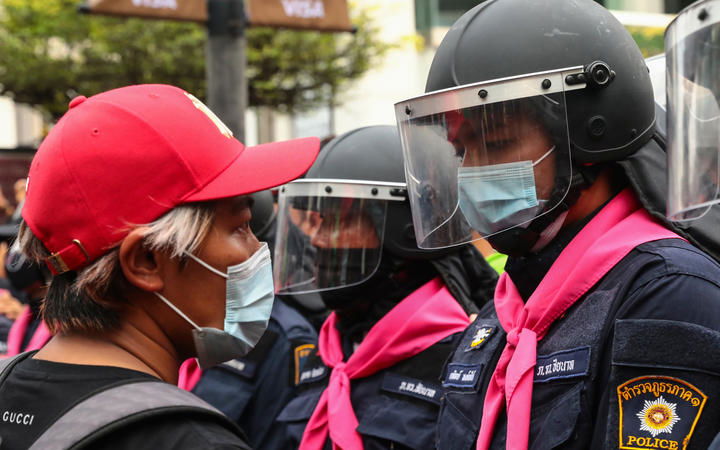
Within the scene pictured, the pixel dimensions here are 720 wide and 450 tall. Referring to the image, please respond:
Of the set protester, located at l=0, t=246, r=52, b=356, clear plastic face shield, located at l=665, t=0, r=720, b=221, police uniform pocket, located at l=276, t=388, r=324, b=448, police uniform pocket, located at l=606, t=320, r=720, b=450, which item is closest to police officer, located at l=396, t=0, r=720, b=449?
police uniform pocket, located at l=606, t=320, r=720, b=450

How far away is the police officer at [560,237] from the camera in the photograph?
1729mm

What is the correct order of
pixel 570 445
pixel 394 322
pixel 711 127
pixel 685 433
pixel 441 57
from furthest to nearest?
pixel 394 322, pixel 441 57, pixel 570 445, pixel 685 433, pixel 711 127

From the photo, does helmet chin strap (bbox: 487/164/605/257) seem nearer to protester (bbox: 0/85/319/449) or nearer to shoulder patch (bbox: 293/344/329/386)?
protester (bbox: 0/85/319/449)

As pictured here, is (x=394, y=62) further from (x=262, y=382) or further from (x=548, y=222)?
(x=548, y=222)

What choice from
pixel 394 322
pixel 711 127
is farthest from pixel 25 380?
pixel 394 322

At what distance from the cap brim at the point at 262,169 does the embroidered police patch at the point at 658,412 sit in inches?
35.8

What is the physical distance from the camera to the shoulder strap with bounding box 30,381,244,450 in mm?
1485

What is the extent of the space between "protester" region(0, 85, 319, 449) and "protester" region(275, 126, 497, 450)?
1.18m

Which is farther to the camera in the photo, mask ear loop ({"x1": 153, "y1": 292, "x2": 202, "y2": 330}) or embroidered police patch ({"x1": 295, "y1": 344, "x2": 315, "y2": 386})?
embroidered police patch ({"x1": 295, "y1": 344, "x2": 315, "y2": 386})

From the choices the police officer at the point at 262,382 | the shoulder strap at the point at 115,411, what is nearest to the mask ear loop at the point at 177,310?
the shoulder strap at the point at 115,411

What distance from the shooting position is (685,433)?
1.66 m

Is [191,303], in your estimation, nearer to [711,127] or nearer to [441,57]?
[441,57]

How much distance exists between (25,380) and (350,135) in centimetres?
213

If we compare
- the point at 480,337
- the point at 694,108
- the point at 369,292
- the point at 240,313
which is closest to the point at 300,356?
the point at 369,292
